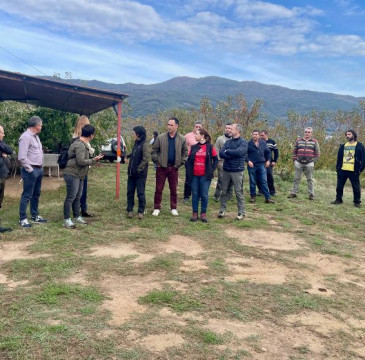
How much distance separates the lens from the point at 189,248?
5.03 metres

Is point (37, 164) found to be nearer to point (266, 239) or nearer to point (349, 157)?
point (266, 239)

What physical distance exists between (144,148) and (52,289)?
336cm

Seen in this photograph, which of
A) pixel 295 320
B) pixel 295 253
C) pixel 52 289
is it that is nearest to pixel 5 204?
pixel 52 289

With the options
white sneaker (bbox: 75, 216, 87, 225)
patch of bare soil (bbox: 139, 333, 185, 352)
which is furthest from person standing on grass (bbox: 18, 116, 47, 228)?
patch of bare soil (bbox: 139, 333, 185, 352)

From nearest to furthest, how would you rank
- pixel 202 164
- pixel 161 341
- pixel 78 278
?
pixel 161 341, pixel 78 278, pixel 202 164

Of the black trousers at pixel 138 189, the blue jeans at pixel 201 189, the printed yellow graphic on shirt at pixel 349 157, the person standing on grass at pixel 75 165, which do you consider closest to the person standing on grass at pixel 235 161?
the blue jeans at pixel 201 189

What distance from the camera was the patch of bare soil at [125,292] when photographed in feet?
10.2

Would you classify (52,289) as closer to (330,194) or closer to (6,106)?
(330,194)

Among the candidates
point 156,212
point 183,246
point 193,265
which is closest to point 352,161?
point 156,212

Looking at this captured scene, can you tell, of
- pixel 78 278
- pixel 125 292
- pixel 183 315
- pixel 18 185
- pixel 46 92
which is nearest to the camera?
pixel 183 315

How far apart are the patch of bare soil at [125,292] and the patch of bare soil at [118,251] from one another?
604 millimetres

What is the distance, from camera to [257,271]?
14.1ft

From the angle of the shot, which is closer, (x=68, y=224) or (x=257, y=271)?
(x=257, y=271)

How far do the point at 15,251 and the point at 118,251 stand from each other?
125 cm
